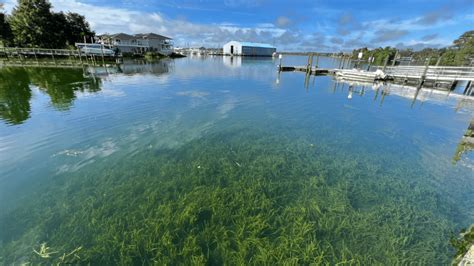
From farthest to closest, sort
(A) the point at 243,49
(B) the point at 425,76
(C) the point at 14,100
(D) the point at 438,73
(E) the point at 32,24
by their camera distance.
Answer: (A) the point at 243,49, (E) the point at 32,24, (B) the point at 425,76, (D) the point at 438,73, (C) the point at 14,100

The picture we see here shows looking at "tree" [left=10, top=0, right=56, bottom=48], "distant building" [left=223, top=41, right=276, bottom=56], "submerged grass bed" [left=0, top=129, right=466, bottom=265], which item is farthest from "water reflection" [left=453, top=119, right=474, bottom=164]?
"distant building" [left=223, top=41, right=276, bottom=56]

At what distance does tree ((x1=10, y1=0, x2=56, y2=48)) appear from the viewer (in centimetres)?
4098

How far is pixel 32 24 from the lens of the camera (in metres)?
42.1

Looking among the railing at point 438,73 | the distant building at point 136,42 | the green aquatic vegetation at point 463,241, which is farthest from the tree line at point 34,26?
the railing at point 438,73

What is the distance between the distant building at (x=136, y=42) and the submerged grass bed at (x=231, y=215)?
66552 millimetres

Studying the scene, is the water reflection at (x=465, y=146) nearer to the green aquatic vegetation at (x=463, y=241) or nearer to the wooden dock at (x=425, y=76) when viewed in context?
the green aquatic vegetation at (x=463, y=241)

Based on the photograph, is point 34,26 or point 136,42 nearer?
point 34,26

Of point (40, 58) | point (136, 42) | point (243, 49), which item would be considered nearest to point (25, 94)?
point (40, 58)

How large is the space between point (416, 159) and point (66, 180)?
1365 centimetres

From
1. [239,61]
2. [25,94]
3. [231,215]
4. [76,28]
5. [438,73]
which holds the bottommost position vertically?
[231,215]

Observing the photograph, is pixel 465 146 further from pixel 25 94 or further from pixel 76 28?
pixel 76 28

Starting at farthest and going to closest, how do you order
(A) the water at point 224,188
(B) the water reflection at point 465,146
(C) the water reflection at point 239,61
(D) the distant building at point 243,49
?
(D) the distant building at point 243,49 → (C) the water reflection at point 239,61 → (B) the water reflection at point 465,146 → (A) the water at point 224,188

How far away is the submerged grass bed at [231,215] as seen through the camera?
14.1 ft

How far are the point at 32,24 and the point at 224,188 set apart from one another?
61.5m
